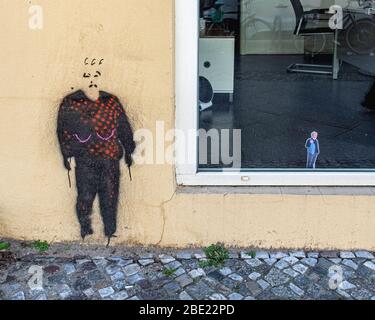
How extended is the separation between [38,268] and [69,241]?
12.4 inches

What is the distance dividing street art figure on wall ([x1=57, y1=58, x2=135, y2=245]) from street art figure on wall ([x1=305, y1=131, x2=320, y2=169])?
1.27 meters

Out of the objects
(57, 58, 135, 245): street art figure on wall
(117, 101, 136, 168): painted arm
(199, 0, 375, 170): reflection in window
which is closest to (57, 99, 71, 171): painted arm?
(57, 58, 135, 245): street art figure on wall

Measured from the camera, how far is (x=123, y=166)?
10.9 feet

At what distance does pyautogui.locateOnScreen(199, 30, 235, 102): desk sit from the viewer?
11.6ft

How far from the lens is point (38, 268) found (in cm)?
321

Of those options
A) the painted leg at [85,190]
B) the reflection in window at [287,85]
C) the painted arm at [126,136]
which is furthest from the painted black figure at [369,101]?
the painted leg at [85,190]

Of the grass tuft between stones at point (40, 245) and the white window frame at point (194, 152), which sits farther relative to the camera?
the grass tuft between stones at point (40, 245)

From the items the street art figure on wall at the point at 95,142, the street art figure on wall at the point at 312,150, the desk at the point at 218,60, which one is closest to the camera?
the street art figure on wall at the point at 95,142

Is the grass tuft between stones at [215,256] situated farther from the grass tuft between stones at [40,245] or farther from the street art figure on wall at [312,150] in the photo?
the grass tuft between stones at [40,245]

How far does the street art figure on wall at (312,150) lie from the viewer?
3.65 metres

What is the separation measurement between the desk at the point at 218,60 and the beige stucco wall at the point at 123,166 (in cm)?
45

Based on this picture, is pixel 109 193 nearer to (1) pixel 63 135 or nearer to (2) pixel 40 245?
(1) pixel 63 135

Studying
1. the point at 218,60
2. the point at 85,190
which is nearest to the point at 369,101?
the point at 218,60
